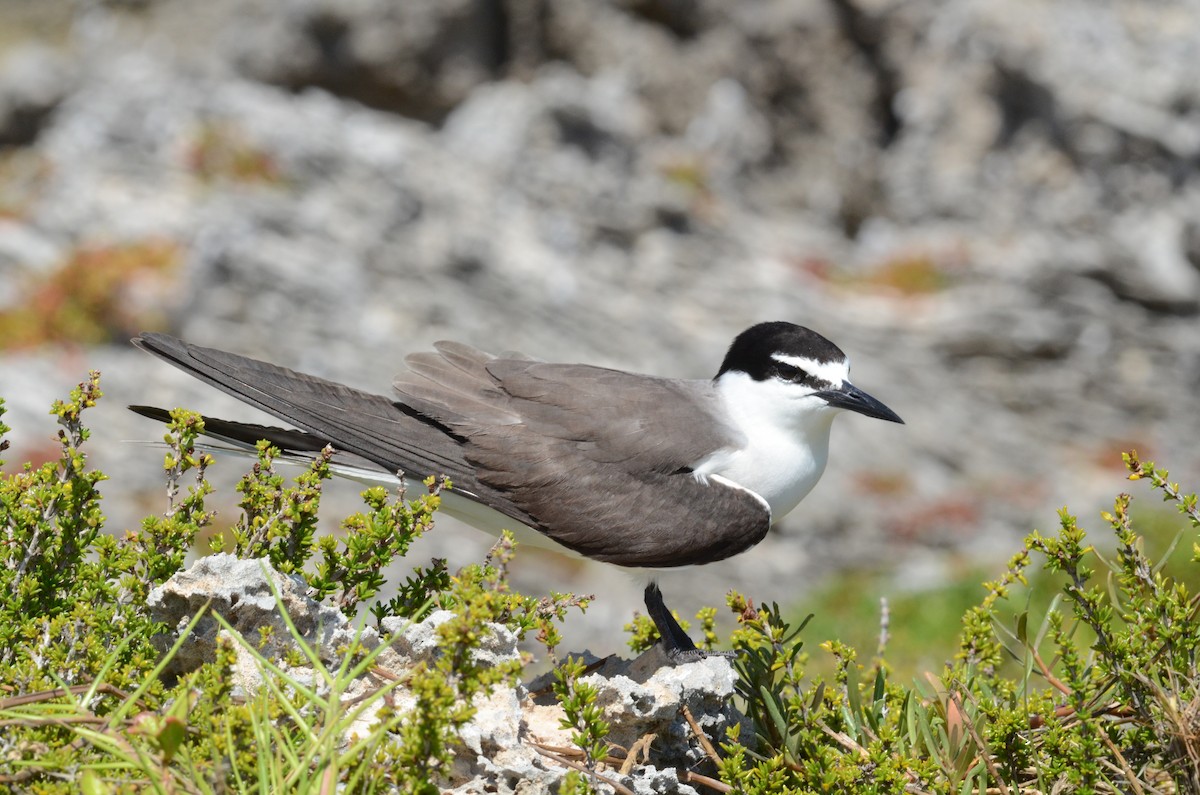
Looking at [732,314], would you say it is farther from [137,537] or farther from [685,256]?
[137,537]

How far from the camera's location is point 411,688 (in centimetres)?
291

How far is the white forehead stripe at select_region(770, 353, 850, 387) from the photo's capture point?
5.44 meters

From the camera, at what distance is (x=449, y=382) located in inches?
221

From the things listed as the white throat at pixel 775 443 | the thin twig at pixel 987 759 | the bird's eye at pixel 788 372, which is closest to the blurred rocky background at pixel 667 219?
the white throat at pixel 775 443

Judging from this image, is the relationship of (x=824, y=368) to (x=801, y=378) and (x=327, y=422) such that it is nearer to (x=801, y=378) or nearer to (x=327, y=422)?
(x=801, y=378)

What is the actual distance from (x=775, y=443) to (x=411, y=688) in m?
2.79

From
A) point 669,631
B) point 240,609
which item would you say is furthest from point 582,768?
point 669,631

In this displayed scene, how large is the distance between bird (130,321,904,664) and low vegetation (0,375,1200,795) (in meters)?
1.01

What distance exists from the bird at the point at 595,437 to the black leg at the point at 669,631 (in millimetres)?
10

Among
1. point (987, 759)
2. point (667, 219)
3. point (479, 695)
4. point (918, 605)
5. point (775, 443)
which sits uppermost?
point (667, 219)

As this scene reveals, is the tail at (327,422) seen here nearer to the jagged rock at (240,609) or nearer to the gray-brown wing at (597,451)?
the gray-brown wing at (597,451)

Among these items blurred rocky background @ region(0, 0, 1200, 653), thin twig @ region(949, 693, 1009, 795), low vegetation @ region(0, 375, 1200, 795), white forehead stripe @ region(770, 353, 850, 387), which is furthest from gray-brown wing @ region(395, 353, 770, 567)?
blurred rocky background @ region(0, 0, 1200, 653)

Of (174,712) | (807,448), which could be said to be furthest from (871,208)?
(174,712)

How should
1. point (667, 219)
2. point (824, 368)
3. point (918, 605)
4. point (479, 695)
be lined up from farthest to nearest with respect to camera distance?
point (667, 219) < point (918, 605) < point (824, 368) < point (479, 695)
